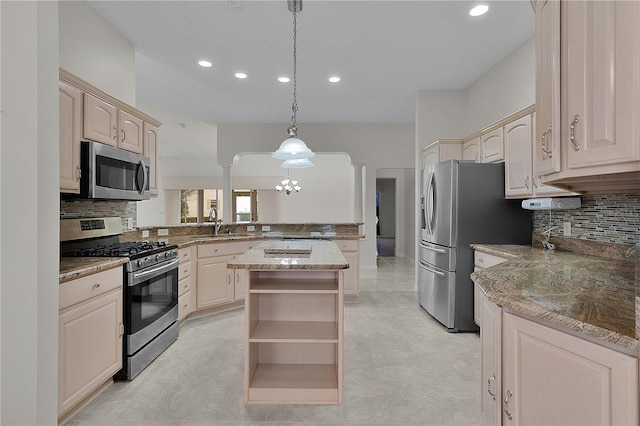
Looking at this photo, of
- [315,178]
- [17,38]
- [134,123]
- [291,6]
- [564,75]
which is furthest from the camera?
[315,178]

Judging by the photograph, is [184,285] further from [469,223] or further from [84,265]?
[469,223]

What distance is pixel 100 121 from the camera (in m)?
2.49

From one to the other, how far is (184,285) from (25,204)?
241cm

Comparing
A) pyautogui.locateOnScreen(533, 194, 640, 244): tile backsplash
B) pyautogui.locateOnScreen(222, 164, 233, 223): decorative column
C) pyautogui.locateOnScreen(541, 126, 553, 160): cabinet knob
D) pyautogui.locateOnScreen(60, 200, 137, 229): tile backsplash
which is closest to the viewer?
pyautogui.locateOnScreen(541, 126, 553, 160): cabinet knob

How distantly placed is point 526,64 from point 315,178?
7.17 metres

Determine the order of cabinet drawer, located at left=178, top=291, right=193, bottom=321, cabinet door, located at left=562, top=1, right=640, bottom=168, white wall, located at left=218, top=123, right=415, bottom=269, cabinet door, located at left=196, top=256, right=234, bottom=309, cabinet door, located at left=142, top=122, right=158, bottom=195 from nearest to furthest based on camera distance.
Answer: cabinet door, located at left=562, top=1, right=640, bottom=168 < cabinet door, located at left=142, top=122, right=158, bottom=195 < cabinet drawer, located at left=178, top=291, right=193, bottom=321 < cabinet door, located at left=196, top=256, right=234, bottom=309 < white wall, located at left=218, top=123, right=415, bottom=269

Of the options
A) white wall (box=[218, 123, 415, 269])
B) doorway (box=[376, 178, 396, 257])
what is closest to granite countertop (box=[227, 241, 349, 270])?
white wall (box=[218, 123, 415, 269])

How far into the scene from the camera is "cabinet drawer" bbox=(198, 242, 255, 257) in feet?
11.8

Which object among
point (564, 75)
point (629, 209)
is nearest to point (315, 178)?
point (629, 209)

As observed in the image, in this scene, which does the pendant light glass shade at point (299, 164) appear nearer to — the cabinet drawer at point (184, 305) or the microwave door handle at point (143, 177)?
the microwave door handle at point (143, 177)

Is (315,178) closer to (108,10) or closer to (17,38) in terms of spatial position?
(108,10)

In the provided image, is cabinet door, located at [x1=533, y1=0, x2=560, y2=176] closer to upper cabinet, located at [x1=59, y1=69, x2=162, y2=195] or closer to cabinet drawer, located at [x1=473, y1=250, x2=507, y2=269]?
cabinet drawer, located at [x1=473, y1=250, x2=507, y2=269]

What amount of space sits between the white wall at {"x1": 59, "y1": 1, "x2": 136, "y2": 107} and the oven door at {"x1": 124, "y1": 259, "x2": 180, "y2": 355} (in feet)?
5.57

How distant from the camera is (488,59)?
372 cm
